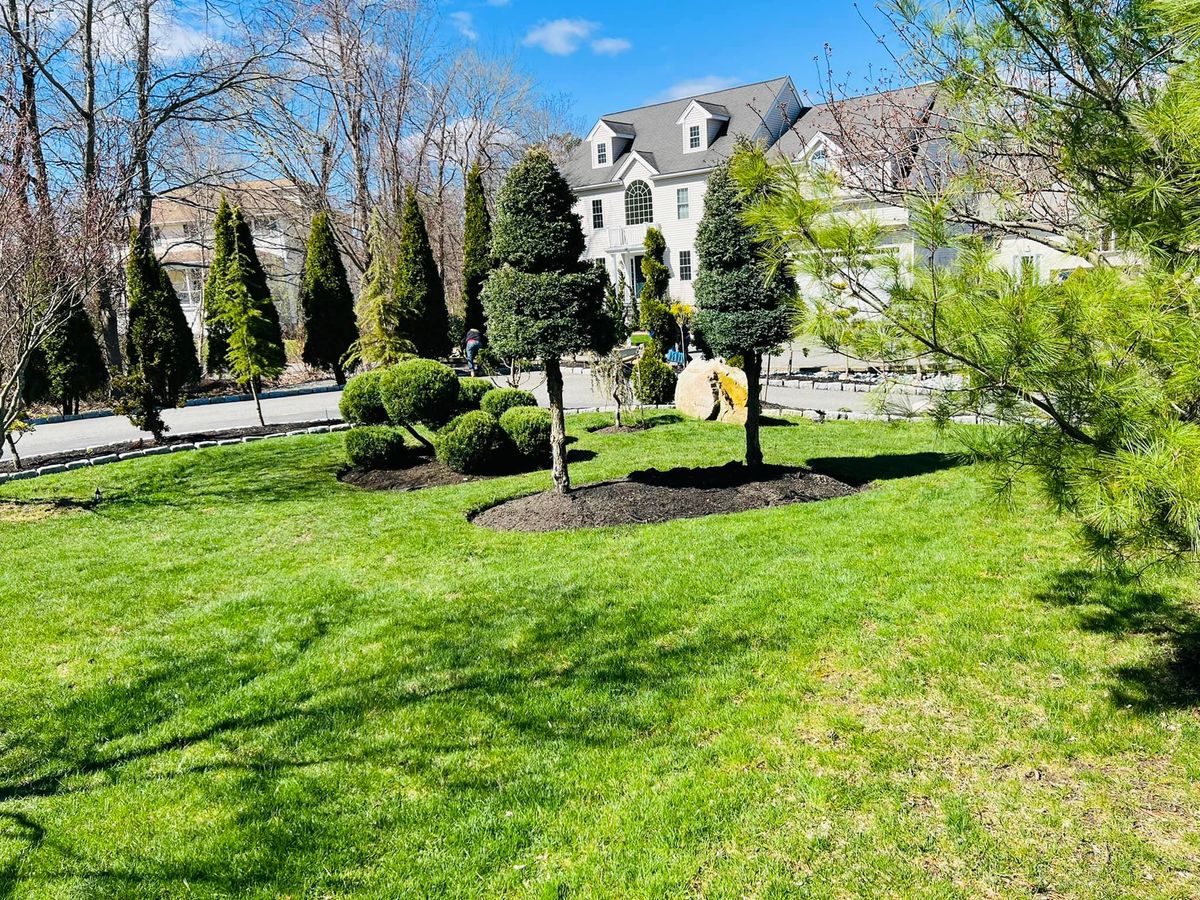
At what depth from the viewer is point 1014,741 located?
354 cm

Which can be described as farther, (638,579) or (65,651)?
(638,579)

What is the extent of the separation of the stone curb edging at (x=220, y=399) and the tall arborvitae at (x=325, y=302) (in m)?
0.83

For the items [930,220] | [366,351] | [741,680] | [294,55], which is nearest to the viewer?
[930,220]

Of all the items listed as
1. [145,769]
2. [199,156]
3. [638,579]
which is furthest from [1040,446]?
[199,156]

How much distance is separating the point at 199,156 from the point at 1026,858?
26869 millimetres

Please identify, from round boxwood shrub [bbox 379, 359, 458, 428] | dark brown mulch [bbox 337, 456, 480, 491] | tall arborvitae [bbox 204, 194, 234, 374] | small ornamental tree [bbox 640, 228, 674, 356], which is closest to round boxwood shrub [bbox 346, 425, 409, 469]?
dark brown mulch [bbox 337, 456, 480, 491]

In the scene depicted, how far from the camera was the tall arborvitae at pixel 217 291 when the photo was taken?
18.2 meters

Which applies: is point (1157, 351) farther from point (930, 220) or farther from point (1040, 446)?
point (930, 220)

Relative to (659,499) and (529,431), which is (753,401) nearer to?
(659,499)

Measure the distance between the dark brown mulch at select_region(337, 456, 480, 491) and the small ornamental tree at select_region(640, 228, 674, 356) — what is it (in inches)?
328

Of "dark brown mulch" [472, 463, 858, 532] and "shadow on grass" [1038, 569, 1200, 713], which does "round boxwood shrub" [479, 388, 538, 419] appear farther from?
"shadow on grass" [1038, 569, 1200, 713]

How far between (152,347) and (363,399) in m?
5.67

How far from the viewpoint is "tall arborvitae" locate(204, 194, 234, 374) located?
59.6ft

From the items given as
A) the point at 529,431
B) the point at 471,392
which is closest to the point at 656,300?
the point at 471,392
